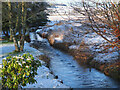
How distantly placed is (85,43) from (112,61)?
226 inches

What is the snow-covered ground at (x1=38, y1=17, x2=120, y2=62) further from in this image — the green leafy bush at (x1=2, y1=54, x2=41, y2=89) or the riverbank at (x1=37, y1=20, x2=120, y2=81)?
the green leafy bush at (x1=2, y1=54, x2=41, y2=89)

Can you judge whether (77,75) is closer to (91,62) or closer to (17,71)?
(91,62)

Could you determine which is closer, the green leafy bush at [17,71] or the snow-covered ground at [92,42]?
the green leafy bush at [17,71]

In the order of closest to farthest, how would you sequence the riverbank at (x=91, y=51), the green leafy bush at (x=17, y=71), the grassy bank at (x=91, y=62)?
the green leafy bush at (x=17, y=71)
the grassy bank at (x=91, y=62)
the riverbank at (x=91, y=51)

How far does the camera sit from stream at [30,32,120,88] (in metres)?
9.91

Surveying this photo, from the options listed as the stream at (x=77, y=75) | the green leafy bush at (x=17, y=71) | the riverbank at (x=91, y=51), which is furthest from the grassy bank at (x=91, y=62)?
the green leafy bush at (x=17, y=71)

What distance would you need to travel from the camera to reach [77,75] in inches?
451

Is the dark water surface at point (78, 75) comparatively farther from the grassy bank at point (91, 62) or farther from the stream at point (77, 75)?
the grassy bank at point (91, 62)

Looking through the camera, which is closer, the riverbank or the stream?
the stream

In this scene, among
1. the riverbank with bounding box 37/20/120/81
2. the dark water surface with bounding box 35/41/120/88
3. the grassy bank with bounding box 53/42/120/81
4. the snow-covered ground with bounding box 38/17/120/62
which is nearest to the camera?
the dark water surface with bounding box 35/41/120/88

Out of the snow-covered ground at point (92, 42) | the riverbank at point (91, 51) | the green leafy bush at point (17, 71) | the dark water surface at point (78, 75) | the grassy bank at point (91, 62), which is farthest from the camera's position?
the snow-covered ground at point (92, 42)

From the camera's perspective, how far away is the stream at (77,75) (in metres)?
9.91

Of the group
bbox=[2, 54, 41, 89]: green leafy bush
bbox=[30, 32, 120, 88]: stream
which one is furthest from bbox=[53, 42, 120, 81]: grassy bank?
bbox=[2, 54, 41, 89]: green leafy bush

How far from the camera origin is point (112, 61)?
12.2 m
